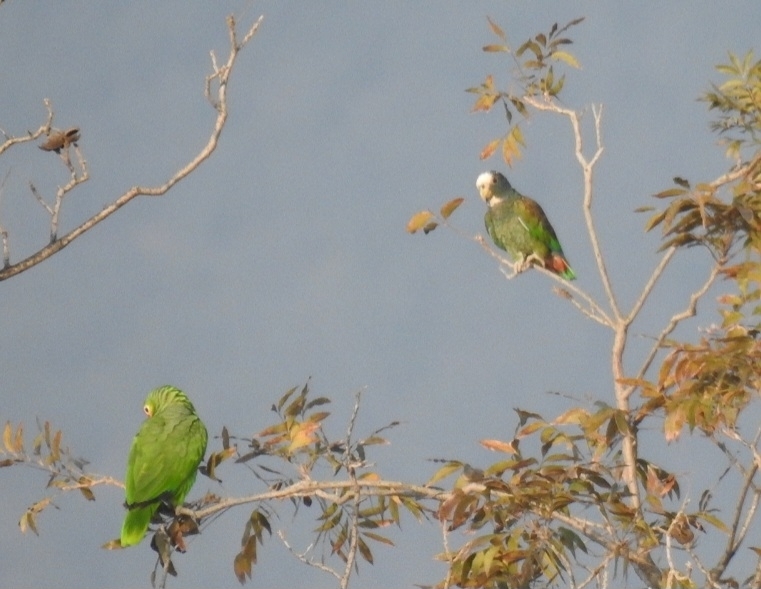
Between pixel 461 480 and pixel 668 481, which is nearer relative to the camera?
pixel 461 480

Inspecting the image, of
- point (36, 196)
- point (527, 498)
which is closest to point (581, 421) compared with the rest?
point (527, 498)

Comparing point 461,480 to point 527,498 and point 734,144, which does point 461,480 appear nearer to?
point 527,498

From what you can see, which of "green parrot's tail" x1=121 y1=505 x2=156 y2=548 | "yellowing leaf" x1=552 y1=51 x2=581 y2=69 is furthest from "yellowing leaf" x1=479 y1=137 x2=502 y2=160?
"green parrot's tail" x1=121 y1=505 x2=156 y2=548

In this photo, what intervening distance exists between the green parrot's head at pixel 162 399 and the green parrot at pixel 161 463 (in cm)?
3

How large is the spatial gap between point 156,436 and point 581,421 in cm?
212

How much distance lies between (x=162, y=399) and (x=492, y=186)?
305 centimetres

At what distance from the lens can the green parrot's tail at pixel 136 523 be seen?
460 centimetres

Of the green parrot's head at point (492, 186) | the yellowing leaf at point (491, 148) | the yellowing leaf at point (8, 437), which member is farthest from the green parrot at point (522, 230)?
the yellowing leaf at point (8, 437)

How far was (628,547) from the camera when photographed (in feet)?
11.0

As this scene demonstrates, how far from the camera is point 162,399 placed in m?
5.38

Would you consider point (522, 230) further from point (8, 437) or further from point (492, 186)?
point (8, 437)

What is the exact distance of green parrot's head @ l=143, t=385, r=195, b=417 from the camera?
5336 millimetres

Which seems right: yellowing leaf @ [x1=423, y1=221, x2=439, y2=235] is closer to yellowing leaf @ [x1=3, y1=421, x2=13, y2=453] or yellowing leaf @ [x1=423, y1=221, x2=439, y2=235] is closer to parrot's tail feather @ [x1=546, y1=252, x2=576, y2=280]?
yellowing leaf @ [x1=3, y1=421, x2=13, y2=453]

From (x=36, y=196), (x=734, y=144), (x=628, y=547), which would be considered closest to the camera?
(x=628, y=547)
